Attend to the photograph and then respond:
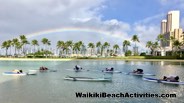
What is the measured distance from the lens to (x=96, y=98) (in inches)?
1500

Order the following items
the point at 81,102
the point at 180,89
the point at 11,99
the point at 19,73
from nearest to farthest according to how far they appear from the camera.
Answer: the point at 81,102 → the point at 11,99 → the point at 180,89 → the point at 19,73

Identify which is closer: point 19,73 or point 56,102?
point 56,102

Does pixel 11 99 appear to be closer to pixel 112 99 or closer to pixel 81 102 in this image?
pixel 81 102

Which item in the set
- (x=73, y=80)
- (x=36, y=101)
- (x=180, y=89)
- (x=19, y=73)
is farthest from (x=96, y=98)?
(x=19, y=73)

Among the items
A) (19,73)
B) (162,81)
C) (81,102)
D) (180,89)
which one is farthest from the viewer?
(19,73)

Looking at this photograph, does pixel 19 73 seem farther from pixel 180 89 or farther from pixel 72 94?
pixel 180 89

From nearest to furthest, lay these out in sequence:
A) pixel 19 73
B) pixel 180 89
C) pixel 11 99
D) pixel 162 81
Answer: pixel 11 99 < pixel 180 89 < pixel 162 81 < pixel 19 73

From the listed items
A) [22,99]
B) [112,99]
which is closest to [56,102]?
[22,99]

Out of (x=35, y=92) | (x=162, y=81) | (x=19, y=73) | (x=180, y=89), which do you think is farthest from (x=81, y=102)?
(x=19, y=73)

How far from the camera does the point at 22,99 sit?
37562mm

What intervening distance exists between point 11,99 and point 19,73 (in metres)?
38.5

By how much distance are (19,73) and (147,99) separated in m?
46.4

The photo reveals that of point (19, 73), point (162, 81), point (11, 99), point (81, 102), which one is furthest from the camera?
point (19, 73)

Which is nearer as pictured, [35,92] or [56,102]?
[56,102]
